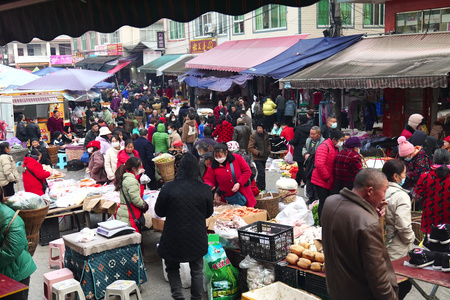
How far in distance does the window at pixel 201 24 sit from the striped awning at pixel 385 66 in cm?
1690

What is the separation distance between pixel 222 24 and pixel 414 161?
23645mm

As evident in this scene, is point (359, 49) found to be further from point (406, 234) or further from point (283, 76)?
point (406, 234)

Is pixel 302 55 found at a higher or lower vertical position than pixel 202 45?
lower

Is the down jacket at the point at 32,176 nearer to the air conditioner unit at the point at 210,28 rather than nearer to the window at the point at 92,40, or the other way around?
the air conditioner unit at the point at 210,28

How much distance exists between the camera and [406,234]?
579cm

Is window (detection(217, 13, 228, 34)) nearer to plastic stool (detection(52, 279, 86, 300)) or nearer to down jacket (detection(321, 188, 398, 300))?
plastic stool (detection(52, 279, 86, 300))

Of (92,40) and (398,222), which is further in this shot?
(92,40)

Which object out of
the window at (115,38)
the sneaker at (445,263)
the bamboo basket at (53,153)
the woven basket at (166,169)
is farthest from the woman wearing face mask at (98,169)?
the window at (115,38)

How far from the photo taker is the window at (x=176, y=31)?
37853mm

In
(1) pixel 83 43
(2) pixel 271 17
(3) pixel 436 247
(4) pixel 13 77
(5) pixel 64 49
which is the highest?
(5) pixel 64 49

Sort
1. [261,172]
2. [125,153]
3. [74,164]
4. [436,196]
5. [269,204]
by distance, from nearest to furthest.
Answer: [436,196], [269,204], [125,153], [261,172], [74,164]

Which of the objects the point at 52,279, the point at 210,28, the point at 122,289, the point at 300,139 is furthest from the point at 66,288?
the point at 210,28

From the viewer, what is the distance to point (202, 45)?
3291cm

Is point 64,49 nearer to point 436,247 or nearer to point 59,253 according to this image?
point 59,253
